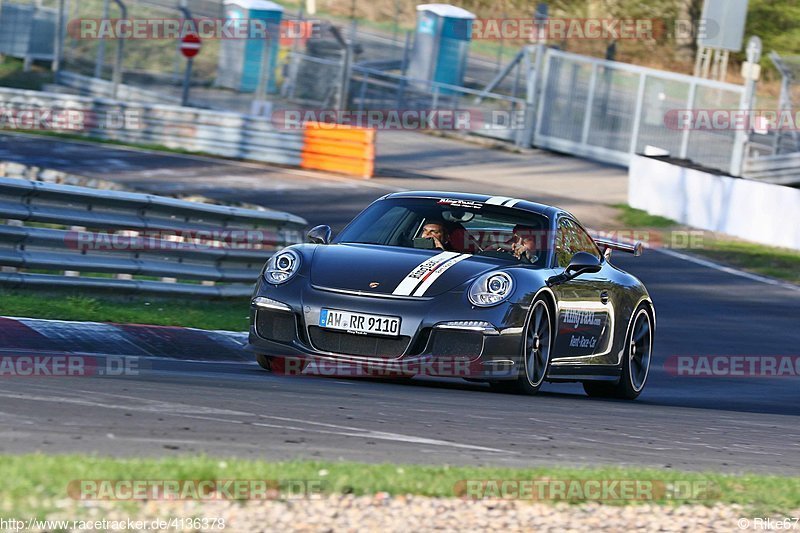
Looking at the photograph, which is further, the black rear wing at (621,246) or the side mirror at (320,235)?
the black rear wing at (621,246)

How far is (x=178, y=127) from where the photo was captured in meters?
27.8

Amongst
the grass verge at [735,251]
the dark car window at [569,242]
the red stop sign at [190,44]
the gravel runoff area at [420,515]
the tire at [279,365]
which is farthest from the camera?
the red stop sign at [190,44]

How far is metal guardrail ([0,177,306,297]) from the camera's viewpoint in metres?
11.3

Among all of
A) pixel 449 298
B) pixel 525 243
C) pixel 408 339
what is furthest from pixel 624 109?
pixel 408 339

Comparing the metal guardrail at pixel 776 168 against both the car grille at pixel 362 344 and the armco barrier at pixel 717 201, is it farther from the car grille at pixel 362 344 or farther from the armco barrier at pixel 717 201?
the car grille at pixel 362 344

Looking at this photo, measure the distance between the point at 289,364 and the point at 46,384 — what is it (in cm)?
252

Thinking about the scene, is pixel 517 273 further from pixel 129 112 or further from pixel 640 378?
pixel 129 112

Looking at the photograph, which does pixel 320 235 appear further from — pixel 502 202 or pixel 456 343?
pixel 456 343

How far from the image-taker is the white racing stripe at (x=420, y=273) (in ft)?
28.2

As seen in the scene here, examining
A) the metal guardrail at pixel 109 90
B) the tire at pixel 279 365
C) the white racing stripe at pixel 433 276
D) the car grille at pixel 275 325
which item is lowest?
the tire at pixel 279 365

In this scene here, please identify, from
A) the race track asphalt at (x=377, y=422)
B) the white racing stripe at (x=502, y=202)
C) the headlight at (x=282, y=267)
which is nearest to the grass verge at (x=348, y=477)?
the race track asphalt at (x=377, y=422)

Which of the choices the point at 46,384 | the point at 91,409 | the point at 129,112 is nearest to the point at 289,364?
the point at 46,384

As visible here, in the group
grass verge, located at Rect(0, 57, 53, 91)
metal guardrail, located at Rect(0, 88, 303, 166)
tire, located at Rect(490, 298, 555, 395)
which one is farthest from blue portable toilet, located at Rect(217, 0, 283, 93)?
tire, located at Rect(490, 298, 555, 395)

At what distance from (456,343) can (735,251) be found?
14616mm
